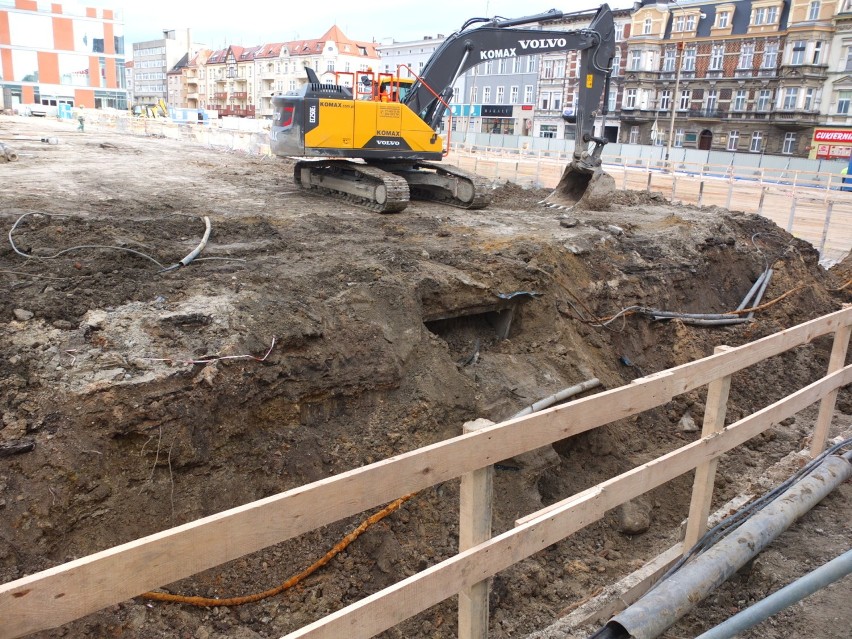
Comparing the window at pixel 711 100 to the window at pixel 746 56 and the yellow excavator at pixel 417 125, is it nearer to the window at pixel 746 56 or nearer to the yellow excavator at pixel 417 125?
the window at pixel 746 56

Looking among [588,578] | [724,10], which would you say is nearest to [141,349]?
[588,578]

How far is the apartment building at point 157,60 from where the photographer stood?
117625 mm

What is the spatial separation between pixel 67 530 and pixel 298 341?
2.47m

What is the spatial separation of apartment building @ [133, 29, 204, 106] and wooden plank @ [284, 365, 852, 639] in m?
122

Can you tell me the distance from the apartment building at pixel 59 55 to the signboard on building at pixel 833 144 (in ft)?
222

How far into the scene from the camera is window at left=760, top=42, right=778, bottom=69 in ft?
160

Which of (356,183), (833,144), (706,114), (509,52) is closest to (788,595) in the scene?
(356,183)

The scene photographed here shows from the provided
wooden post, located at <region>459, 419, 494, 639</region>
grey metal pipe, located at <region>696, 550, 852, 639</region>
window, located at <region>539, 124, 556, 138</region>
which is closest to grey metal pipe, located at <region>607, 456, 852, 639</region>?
wooden post, located at <region>459, 419, 494, 639</region>

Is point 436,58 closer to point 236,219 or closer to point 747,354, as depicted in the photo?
point 236,219

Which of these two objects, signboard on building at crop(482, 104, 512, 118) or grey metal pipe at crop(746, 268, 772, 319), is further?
signboard on building at crop(482, 104, 512, 118)

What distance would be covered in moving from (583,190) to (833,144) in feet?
114

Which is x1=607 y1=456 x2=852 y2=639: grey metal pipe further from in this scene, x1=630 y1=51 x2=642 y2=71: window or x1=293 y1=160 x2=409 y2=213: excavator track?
x1=630 y1=51 x2=642 y2=71: window

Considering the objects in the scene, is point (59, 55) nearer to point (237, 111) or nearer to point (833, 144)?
point (237, 111)

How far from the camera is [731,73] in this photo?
51.2m
